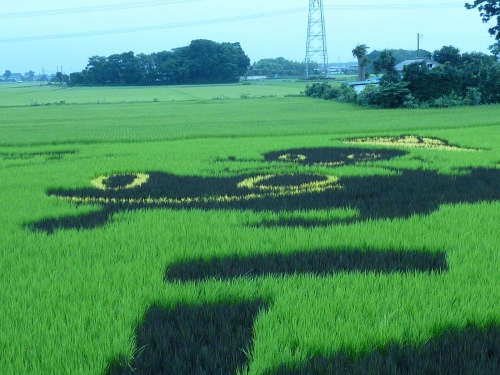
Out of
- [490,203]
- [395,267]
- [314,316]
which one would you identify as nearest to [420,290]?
[395,267]

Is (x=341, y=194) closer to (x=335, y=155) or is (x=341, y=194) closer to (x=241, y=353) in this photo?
(x=335, y=155)

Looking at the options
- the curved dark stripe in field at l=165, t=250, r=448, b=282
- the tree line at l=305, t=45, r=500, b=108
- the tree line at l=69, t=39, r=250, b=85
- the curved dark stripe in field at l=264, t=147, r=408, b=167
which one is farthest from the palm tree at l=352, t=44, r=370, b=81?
the curved dark stripe in field at l=165, t=250, r=448, b=282

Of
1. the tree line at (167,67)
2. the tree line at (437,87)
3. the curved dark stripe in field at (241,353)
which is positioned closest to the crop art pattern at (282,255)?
the curved dark stripe in field at (241,353)

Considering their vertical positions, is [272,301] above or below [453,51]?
below

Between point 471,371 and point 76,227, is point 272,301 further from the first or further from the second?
point 76,227

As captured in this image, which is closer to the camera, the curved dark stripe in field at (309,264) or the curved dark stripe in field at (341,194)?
the curved dark stripe in field at (309,264)

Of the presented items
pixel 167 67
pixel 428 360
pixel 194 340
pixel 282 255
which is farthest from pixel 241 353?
pixel 167 67

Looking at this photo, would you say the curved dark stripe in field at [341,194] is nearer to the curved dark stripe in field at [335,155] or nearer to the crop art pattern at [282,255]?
Result: the crop art pattern at [282,255]
